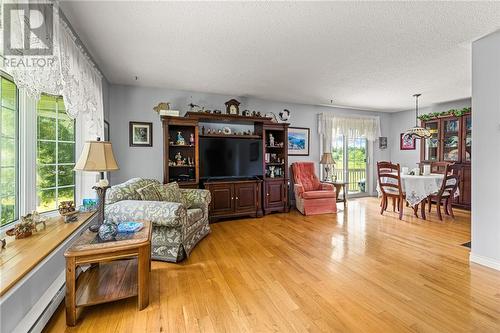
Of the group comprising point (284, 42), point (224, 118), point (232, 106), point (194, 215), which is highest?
point (284, 42)

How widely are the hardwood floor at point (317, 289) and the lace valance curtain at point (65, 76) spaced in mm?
1580

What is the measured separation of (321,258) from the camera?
8.48ft

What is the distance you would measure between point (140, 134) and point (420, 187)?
16.2 ft

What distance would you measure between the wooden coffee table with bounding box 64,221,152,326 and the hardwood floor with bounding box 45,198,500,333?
12cm

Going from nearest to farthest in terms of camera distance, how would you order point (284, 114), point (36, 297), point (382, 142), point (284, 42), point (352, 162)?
1. point (36, 297)
2. point (284, 42)
3. point (284, 114)
4. point (352, 162)
5. point (382, 142)

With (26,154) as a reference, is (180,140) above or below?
above

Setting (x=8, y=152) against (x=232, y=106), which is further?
(x=232, y=106)

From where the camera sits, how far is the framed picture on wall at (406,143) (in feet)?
19.8

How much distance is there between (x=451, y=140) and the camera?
5.08 metres

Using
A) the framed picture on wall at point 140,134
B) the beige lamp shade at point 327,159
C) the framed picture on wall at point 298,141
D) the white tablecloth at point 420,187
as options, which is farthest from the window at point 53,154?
the white tablecloth at point 420,187

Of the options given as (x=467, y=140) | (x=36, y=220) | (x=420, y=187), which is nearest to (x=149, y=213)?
(x=36, y=220)

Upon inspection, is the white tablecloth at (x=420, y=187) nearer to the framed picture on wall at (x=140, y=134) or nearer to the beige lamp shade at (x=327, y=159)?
the beige lamp shade at (x=327, y=159)

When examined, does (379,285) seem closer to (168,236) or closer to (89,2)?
(168,236)

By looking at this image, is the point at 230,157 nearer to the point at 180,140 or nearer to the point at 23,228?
the point at 180,140
